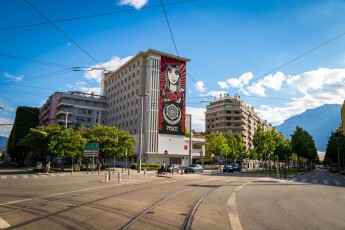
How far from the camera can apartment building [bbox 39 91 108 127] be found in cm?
A: 8856

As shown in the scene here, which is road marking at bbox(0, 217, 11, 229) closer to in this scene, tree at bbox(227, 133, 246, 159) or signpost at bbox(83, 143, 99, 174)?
signpost at bbox(83, 143, 99, 174)

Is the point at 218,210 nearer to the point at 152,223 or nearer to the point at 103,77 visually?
the point at 152,223

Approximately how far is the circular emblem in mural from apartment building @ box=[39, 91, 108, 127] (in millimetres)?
25253

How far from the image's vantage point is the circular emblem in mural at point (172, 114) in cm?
7174

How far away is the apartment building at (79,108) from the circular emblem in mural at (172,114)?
25.3m

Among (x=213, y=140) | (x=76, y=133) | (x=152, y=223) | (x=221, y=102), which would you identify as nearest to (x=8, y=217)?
(x=152, y=223)

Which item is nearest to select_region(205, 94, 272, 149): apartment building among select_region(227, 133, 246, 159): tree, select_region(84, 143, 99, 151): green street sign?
select_region(227, 133, 246, 159): tree

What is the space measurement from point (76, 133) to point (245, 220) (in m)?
38.9

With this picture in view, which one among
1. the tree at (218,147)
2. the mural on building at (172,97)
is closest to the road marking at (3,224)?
the mural on building at (172,97)

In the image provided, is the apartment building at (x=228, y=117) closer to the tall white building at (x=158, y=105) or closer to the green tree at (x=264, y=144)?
the green tree at (x=264, y=144)

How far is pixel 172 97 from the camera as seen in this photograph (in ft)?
240

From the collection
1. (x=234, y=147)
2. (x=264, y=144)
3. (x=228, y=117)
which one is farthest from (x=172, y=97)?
Answer: (x=228, y=117)

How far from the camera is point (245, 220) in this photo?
8.34 meters

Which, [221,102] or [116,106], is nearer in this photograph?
[116,106]
